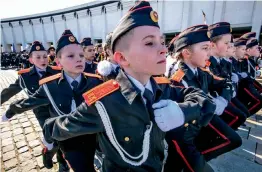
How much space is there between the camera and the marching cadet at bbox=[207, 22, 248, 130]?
119 inches

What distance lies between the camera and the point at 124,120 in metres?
1.32

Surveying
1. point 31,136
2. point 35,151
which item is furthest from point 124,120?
point 31,136

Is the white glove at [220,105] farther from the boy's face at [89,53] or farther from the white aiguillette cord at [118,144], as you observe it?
the boy's face at [89,53]

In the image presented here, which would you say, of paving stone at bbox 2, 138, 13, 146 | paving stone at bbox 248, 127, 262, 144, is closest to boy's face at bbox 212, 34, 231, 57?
paving stone at bbox 248, 127, 262, 144

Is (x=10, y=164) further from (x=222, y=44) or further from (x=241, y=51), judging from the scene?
(x=241, y=51)

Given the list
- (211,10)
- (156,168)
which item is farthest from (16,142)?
(211,10)

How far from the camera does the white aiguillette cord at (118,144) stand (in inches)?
50.4

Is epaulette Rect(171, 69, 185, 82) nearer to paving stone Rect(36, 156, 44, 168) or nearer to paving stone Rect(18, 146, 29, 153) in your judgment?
paving stone Rect(36, 156, 44, 168)

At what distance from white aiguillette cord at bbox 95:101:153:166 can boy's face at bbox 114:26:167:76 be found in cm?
39

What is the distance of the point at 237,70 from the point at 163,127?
169 inches

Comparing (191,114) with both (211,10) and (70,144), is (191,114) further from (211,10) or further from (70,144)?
(211,10)

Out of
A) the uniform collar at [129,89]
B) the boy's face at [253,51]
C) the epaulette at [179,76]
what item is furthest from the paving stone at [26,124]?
the boy's face at [253,51]

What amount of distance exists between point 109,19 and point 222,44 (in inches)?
1090

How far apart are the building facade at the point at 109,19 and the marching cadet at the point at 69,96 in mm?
13556
